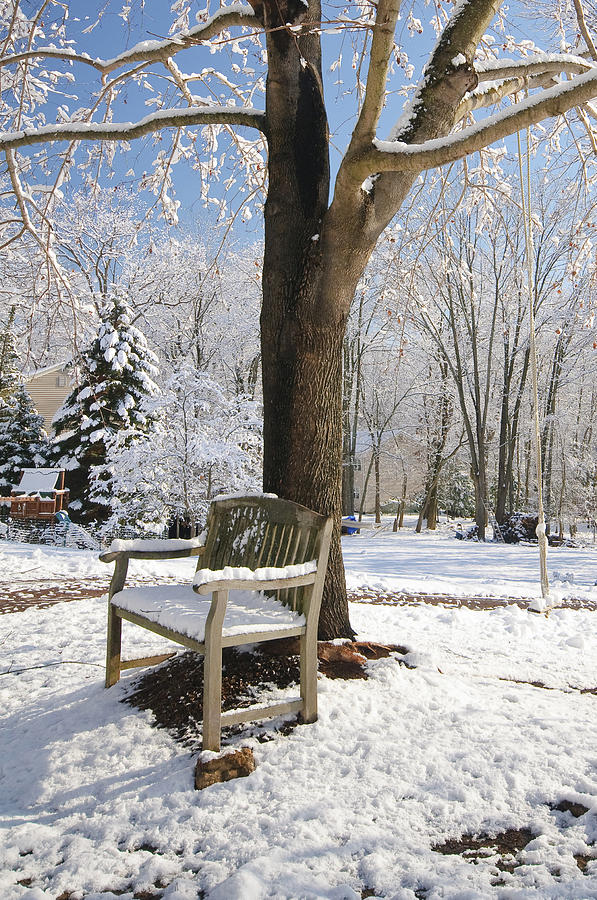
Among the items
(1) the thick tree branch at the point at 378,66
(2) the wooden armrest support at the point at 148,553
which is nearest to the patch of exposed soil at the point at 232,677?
(2) the wooden armrest support at the point at 148,553

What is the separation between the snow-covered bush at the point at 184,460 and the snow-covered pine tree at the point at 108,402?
11.2 feet

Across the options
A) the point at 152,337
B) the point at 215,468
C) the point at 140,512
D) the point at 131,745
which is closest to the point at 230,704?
the point at 131,745

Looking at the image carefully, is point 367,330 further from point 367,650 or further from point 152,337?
point 367,650

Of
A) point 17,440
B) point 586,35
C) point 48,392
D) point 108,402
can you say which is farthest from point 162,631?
point 48,392

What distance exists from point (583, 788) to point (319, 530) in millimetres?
1365

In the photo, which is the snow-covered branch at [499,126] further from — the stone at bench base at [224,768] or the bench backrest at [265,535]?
the stone at bench base at [224,768]

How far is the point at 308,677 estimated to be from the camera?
2773 millimetres

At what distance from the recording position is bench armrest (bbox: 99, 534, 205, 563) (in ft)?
11.0

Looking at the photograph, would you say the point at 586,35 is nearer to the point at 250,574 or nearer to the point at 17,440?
the point at 250,574

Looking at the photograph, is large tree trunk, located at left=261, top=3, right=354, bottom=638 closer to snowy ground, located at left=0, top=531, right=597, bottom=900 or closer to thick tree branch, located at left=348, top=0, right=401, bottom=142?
thick tree branch, located at left=348, top=0, right=401, bottom=142

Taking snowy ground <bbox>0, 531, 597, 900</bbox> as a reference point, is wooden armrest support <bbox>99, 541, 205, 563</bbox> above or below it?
above

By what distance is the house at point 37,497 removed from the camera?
16141mm

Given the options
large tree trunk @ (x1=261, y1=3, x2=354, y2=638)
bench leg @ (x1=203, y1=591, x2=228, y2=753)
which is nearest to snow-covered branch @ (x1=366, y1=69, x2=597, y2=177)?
large tree trunk @ (x1=261, y1=3, x2=354, y2=638)

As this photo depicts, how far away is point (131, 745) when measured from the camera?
2.66 meters
